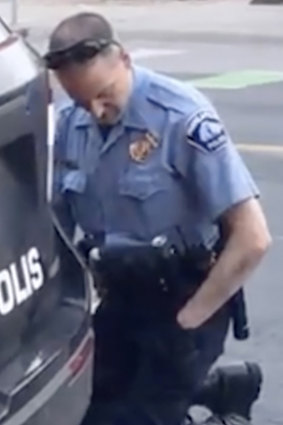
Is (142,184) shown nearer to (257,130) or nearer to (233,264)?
(233,264)

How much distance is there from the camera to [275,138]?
1395 centimetres

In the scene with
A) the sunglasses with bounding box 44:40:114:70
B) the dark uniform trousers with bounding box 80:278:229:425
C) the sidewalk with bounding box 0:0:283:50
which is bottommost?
the sidewalk with bounding box 0:0:283:50

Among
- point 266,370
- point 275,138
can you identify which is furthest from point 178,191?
point 275,138

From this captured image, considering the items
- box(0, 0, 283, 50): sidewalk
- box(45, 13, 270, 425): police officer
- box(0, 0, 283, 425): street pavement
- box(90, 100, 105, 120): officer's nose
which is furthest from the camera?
box(0, 0, 283, 50): sidewalk

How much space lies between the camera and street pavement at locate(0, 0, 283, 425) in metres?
8.03

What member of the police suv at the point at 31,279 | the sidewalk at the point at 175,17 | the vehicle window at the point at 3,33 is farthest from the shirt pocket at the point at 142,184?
the sidewalk at the point at 175,17

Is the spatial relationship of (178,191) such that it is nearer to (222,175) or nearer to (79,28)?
(222,175)

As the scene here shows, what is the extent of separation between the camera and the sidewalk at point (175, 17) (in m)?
23.4

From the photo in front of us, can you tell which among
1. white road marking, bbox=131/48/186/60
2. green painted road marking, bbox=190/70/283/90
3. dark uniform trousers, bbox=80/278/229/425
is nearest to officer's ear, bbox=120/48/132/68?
dark uniform trousers, bbox=80/278/229/425

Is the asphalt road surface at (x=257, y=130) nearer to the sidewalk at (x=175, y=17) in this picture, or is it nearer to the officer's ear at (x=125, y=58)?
the officer's ear at (x=125, y=58)

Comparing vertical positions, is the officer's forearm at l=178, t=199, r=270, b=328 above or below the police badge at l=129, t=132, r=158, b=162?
below

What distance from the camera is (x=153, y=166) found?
4551 millimetres

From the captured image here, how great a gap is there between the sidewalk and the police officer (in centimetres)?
1760

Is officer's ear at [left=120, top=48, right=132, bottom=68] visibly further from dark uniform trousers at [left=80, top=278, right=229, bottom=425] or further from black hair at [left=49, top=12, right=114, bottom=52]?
dark uniform trousers at [left=80, top=278, right=229, bottom=425]
